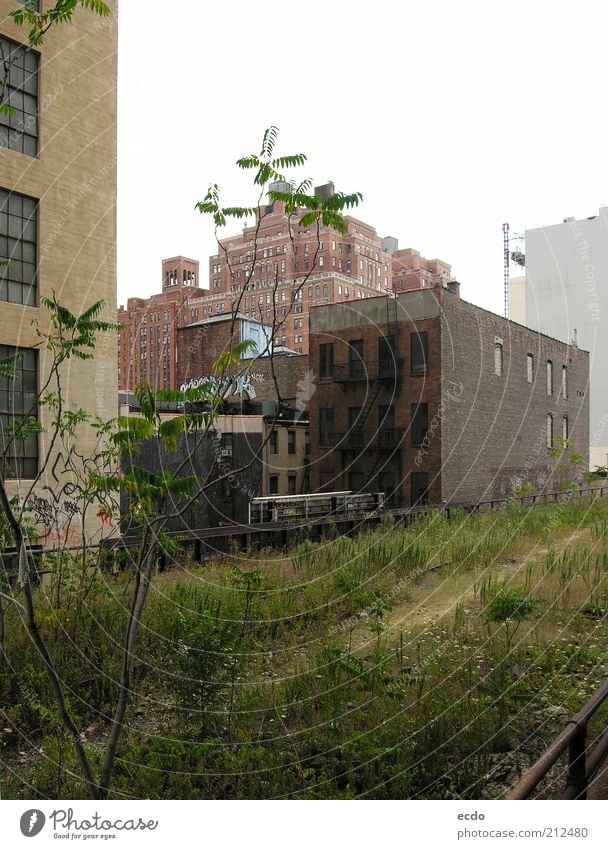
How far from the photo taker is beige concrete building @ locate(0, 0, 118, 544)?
10570mm

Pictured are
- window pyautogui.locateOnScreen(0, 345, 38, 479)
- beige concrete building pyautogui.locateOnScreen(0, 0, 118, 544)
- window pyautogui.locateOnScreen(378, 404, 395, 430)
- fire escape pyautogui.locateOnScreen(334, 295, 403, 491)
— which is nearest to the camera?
window pyautogui.locateOnScreen(0, 345, 38, 479)

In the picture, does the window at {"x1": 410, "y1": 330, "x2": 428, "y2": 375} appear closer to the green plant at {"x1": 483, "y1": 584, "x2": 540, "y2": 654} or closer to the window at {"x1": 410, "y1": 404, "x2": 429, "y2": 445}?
the window at {"x1": 410, "y1": 404, "x2": 429, "y2": 445}

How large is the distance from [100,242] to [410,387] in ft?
50.1

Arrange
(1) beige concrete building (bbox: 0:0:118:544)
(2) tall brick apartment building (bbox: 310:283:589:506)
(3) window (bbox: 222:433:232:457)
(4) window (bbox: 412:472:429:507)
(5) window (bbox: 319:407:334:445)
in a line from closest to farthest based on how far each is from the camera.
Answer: (1) beige concrete building (bbox: 0:0:118:544)
(3) window (bbox: 222:433:232:457)
(4) window (bbox: 412:472:429:507)
(2) tall brick apartment building (bbox: 310:283:589:506)
(5) window (bbox: 319:407:334:445)

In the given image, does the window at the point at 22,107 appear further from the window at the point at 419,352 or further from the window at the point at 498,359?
the window at the point at 498,359

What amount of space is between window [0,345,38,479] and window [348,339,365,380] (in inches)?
683

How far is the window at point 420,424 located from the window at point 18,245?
54.2 ft

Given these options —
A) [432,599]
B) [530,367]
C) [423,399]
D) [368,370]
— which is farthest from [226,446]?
[432,599]

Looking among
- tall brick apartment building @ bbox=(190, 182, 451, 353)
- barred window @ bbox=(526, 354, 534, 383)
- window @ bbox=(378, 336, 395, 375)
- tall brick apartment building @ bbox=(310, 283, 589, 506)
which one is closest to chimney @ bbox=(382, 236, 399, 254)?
tall brick apartment building @ bbox=(190, 182, 451, 353)

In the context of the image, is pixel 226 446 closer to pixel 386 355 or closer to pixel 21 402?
pixel 386 355

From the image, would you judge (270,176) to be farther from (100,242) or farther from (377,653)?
(100,242)

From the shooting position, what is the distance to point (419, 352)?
2523cm

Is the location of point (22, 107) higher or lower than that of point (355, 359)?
higher

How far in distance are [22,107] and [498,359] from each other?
21.6m
